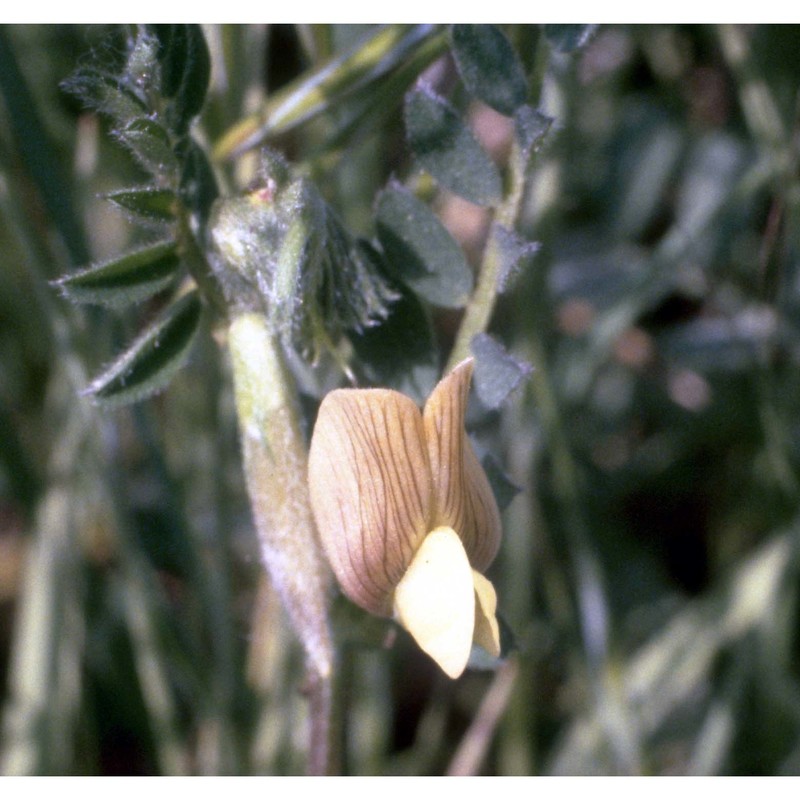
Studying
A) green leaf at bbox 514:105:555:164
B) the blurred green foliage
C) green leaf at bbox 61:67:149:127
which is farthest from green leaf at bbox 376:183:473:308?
green leaf at bbox 61:67:149:127

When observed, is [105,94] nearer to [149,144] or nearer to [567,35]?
[149,144]

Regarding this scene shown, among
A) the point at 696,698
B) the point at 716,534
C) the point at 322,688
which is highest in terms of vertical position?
the point at 322,688

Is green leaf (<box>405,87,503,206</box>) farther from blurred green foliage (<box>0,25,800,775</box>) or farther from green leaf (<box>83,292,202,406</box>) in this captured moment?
green leaf (<box>83,292,202,406</box>)

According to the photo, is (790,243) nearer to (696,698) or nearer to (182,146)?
(696,698)

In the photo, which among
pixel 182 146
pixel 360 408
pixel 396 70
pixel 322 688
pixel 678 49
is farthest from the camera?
pixel 678 49

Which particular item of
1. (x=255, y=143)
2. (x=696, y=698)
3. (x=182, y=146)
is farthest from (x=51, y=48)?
(x=696, y=698)

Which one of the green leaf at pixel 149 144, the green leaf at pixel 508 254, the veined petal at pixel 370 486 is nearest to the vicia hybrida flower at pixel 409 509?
the veined petal at pixel 370 486

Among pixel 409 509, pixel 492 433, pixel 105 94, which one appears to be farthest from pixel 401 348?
pixel 492 433
